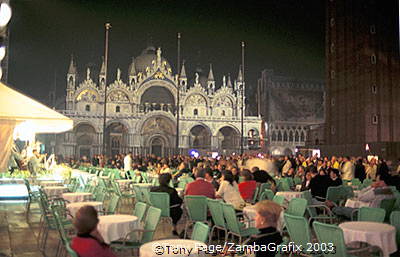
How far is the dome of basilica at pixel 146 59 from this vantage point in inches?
2141

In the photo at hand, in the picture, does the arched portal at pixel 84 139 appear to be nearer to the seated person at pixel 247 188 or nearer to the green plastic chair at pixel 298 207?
the seated person at pixel 247 188

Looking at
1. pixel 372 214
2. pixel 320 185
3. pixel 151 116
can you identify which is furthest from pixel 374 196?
pixel 151 116

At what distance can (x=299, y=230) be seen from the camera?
4.99m

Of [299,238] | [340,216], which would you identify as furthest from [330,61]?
[299,238]

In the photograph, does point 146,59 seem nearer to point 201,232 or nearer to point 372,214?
point 372,214

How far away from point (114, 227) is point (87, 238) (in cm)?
200

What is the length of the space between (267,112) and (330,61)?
79.5 feet

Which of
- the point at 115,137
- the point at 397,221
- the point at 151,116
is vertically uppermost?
the point at 151,116

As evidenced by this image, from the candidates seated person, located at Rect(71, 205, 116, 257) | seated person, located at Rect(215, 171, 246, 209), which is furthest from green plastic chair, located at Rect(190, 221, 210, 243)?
seated person, located at Rect(215, 171, 246, 209)

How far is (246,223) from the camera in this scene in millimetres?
6910

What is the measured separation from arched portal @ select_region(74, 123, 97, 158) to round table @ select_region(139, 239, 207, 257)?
44.1 metres

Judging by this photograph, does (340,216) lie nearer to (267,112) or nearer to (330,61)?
(330,61)

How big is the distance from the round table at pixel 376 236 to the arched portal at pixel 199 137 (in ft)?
148

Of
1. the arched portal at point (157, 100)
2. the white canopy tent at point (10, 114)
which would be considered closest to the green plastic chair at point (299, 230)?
the white canopy tent at point (10, 114)
